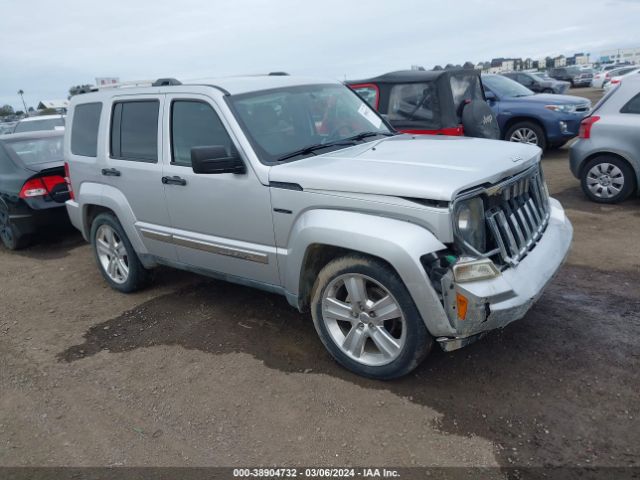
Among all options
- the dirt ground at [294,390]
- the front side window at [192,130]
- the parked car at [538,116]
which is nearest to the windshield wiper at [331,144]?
the front side window at [192,130]

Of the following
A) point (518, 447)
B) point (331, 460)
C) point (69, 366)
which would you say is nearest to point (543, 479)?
point (518, 447)

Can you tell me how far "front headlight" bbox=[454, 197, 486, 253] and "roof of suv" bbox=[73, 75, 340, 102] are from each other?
2.03 meters

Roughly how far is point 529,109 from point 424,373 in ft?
27.5

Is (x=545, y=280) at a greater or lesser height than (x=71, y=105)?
lesser

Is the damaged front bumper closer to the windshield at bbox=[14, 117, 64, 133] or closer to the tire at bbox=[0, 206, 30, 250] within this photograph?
the tire at bbox=[0, 206, 30, 250]

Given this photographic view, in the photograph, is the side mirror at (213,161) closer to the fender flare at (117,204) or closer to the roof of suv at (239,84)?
the roof of suv at (239,84)

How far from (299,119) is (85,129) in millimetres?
2468

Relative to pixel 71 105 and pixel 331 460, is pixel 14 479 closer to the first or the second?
pixel 331 460

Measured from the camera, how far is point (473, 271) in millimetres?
2936

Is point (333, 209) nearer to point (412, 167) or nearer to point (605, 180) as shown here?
point (412, 167)

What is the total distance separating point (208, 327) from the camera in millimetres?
4496

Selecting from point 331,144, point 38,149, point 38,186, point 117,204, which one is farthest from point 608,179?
point 38,149

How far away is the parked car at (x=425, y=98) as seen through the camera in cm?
765

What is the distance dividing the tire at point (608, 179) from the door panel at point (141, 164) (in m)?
5.58
